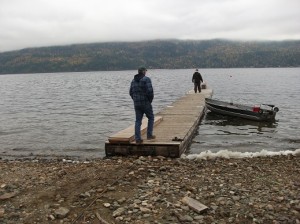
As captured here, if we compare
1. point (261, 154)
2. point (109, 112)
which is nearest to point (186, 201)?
point (261, 154)

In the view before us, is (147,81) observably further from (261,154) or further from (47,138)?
(47,138)

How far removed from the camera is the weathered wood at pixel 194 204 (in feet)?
24.0

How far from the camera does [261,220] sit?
6.98 meters

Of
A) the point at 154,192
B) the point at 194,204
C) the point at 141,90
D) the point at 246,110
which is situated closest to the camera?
the point at 194,204

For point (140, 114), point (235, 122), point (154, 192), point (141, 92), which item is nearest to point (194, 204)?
point (154, 192)

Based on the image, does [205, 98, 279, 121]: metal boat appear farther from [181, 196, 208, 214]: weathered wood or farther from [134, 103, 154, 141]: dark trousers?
[181, 196, 208, 214]: weathered wood

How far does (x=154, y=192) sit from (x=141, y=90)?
4180 millimetres

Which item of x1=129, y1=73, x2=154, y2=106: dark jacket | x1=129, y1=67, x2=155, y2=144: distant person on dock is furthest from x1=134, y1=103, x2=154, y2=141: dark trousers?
x1=129, y1=73, x2=154, y2=106: dark jacket

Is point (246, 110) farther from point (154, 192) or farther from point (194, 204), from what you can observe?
point (194, 204)

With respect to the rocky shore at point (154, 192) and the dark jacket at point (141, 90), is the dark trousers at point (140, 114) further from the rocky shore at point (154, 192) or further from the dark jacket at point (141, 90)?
the rocky shore at point (154, 192)

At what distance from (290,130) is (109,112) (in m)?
14.2

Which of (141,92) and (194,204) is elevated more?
(141,92)

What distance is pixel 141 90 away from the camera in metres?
11.6

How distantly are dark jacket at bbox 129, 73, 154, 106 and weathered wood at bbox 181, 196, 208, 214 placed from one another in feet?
14.8
